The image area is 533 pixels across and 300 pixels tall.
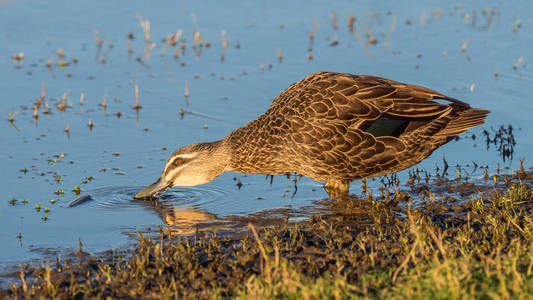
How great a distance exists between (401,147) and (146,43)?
329 inches

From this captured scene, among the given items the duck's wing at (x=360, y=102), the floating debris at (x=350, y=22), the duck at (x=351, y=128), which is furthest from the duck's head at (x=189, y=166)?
the floating debris at (x=350, y=22)

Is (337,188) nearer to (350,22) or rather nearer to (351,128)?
(351,128)

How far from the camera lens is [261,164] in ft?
31.9

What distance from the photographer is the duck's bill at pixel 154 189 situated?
9.79 m

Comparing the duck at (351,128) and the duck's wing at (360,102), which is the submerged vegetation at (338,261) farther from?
the duck's wing at (360,102)

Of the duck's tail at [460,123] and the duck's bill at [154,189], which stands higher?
the duck's tail at [460,123]

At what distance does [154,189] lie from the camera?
9.80 meters

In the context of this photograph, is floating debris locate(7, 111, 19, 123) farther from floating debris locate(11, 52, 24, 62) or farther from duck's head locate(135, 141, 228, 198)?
duck's head locate(135, 141, 228, 198)

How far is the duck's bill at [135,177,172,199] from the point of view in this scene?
9.79m

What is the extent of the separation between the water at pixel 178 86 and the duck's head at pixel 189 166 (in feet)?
0.79

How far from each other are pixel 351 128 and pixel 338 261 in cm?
263

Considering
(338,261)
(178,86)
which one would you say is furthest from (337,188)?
(178,86)

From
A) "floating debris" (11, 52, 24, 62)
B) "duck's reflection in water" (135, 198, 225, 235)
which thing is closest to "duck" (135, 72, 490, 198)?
"duck's reflection in water" (135, 198, 225, 235)

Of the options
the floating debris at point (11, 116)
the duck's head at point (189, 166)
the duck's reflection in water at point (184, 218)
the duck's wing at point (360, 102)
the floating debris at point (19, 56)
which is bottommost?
the duck's reflection in water at point (184, 218)
